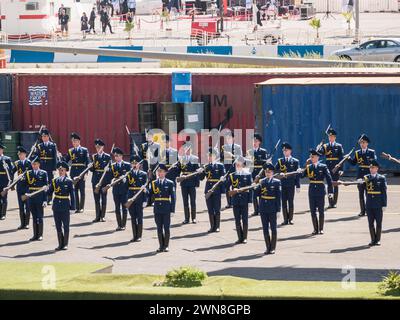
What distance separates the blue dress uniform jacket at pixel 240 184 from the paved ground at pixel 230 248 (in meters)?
0.78

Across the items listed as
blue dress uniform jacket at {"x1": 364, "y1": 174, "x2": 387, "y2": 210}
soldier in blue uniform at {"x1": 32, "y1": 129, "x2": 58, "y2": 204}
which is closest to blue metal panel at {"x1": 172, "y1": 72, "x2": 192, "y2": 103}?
soldier in blue uniform at {"x1": 32, "y1": 129, "x2": 58, "y2": 204}

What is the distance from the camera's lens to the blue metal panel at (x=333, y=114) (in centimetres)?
3030

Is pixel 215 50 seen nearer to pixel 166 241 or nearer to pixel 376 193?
pixel 166 241

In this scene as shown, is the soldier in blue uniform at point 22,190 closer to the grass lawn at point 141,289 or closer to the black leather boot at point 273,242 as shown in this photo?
the black leather boot at point 273,242

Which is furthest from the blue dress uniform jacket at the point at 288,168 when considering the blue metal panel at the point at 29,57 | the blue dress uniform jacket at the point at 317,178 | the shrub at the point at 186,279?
A: the blue metal panel at the point at 29,57

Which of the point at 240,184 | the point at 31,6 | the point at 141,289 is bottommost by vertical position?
the point at 141,289

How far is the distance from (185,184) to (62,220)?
140 inches

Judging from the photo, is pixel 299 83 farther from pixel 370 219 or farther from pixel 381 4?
pixel 381 4

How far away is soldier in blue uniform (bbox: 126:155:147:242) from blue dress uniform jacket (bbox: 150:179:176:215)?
2.68ft

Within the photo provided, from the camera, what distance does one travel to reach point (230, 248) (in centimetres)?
2270

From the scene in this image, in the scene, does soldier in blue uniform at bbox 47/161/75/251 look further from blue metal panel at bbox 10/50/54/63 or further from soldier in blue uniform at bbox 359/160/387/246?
blue metal panel at bbox 10/50/54/63

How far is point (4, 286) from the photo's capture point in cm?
1538

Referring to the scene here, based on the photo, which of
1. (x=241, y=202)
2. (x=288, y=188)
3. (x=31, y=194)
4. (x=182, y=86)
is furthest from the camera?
(x=182, y=86)

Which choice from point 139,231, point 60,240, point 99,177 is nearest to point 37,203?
point 60,240
